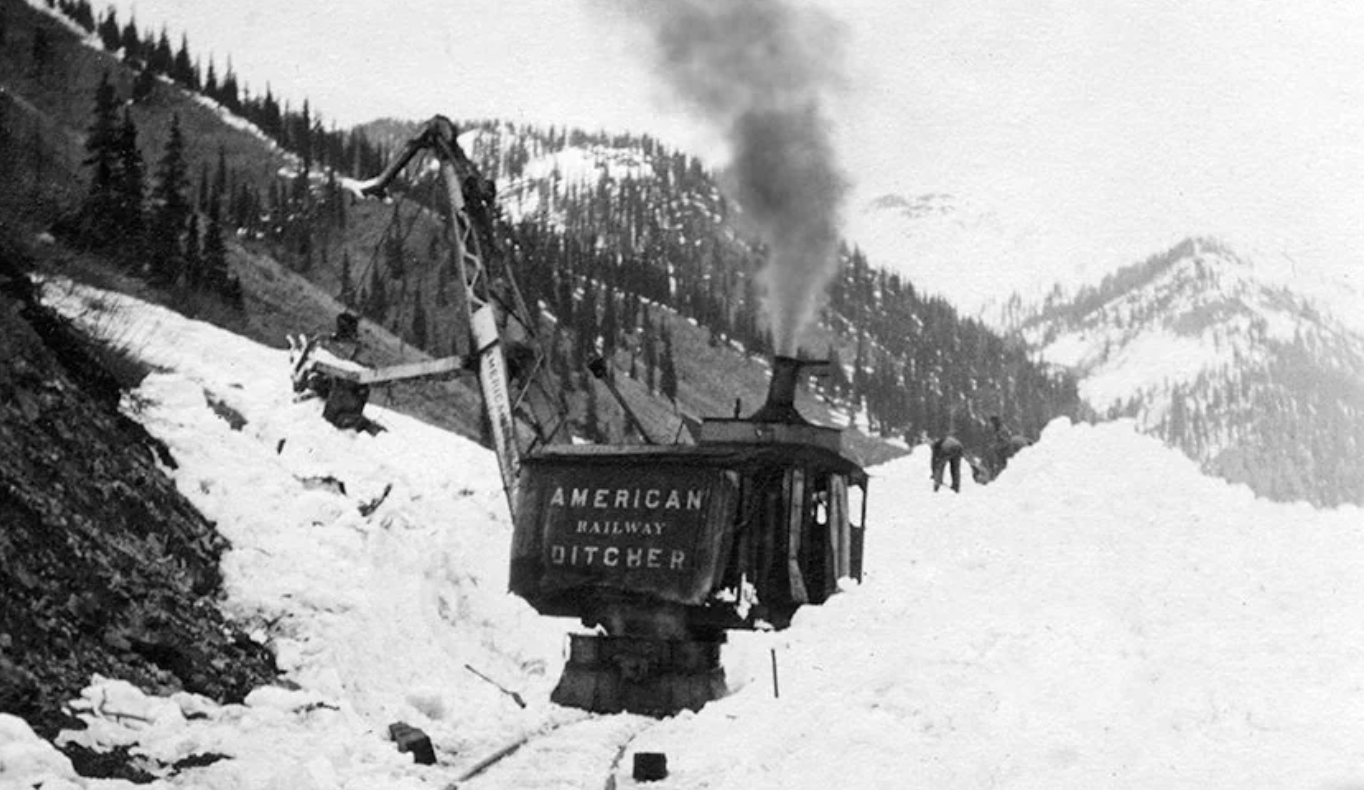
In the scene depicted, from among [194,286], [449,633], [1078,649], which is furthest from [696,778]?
[194,286]

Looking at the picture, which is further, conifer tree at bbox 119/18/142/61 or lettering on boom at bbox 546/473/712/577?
conifer tree at bbox 119/18/142/61

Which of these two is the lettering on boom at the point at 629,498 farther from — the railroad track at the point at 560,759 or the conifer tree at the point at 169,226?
the conifer tree at the point at 169,226

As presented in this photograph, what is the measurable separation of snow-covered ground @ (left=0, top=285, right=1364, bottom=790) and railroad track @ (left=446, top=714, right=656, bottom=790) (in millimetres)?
47

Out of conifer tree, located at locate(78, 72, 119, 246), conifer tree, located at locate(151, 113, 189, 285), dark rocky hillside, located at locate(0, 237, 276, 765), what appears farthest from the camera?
conifer tree, located at locate(151, 113, 189, 285)

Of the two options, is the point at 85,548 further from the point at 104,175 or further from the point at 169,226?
the point at 169,226

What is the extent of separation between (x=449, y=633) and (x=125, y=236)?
4022cm

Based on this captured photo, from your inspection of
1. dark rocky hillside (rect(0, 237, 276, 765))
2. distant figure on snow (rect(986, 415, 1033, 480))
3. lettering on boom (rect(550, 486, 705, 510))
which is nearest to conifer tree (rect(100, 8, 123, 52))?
distant figure on snow (rect(986, 415, 1033, 480))

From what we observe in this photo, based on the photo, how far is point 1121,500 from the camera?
436 inches

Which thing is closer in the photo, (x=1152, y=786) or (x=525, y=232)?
(x=1152, y=786)

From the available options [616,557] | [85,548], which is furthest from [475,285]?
[85,548]

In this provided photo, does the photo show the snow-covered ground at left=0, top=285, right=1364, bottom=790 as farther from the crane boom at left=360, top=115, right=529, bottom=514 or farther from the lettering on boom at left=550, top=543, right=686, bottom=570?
the crane boom at left=360, top=115, right=529, bottom=514

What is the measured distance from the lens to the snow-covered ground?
6633 mm

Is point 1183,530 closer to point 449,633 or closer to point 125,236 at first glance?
point 449,633

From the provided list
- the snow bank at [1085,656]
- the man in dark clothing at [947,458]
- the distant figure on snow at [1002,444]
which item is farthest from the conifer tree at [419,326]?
the snow bank at [1085,656]
